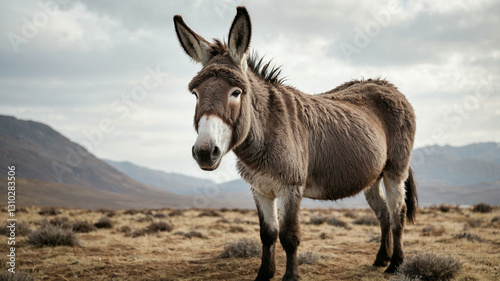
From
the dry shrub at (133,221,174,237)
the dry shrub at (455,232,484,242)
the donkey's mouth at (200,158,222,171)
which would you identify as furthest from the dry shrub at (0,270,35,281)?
the dry shrub at (455,232,484,242)

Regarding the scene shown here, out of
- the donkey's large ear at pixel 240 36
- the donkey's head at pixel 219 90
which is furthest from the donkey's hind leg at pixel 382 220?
the donkey's large ear at pixel 240 36

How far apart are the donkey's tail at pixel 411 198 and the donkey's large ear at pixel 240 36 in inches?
182

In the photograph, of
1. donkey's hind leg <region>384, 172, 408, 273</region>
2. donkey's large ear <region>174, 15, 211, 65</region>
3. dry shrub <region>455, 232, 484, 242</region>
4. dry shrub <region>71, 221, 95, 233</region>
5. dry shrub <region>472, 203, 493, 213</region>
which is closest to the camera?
donkey's large ear <region>174, 15, 211, 65</region>

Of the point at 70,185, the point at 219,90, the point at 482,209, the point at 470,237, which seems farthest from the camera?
the point at 70,185

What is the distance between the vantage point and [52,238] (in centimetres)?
851

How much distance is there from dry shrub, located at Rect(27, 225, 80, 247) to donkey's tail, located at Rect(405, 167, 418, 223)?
817cm

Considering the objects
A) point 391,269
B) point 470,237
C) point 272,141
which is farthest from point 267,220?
point 470,237

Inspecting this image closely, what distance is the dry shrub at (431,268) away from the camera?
5.16m

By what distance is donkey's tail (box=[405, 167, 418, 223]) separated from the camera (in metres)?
6.84

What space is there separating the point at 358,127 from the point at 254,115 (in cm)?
215

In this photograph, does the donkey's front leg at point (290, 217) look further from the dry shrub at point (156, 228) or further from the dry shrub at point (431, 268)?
the dry shrub at point (156, 228)

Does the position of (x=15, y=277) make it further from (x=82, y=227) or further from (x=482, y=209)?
(x=482, y=209)

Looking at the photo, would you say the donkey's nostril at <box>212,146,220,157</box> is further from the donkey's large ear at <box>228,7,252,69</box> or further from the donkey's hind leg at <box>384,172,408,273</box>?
the donkey's hind leg at <box>384,172,408,273</box>

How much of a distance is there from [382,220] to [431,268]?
1389 millimetres
